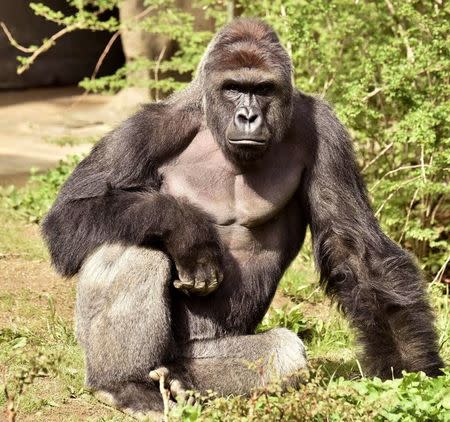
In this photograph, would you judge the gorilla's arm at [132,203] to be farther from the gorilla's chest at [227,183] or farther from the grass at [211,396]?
the grass at [211,396]

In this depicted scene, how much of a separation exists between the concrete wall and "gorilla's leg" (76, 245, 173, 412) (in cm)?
1144

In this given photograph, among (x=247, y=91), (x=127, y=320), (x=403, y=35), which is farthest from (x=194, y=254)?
(x=403, y=35)

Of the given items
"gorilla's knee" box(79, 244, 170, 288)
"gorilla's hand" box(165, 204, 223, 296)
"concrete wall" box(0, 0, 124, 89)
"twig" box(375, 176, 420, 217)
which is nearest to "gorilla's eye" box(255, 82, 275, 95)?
"gorilla's hand" box(165, 204, 223, 296)

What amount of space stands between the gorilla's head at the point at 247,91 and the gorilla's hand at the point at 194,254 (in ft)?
1.34

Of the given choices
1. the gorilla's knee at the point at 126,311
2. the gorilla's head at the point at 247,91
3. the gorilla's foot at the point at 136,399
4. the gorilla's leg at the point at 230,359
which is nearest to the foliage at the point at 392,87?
the gorilla's head at the point at 247,91

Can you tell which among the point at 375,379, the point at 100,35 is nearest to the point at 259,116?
the point at 375,379

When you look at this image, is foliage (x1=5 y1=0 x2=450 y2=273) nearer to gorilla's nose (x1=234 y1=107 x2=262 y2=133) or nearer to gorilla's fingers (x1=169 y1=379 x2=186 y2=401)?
gorilla's nose (x1=234 y1=107 x2=262 y2=133)

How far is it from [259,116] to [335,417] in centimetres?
149

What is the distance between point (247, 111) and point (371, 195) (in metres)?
3.45

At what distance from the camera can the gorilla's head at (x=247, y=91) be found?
4.91 m

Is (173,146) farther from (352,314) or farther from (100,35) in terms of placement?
(100,35)

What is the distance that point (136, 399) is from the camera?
499 centimetres

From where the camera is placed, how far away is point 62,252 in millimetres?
5148

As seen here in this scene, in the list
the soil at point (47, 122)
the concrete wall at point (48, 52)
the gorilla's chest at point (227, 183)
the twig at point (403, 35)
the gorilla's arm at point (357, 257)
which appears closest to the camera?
the gorilla's arm at point (357, 257)
